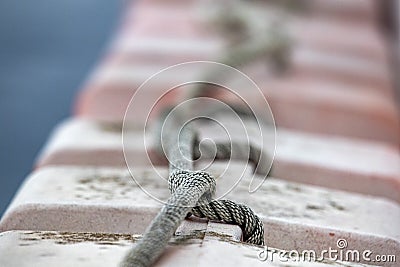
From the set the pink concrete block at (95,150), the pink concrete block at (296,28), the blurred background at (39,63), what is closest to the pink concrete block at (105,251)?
the pink concrete block at (95,150)

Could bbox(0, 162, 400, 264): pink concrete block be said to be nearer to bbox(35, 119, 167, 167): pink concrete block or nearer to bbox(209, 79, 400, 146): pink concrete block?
bbox(35, 119, 167, 167): pink concrete block

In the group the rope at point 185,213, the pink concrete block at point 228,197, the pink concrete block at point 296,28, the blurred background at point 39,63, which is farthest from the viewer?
the blurred background at point 39,63

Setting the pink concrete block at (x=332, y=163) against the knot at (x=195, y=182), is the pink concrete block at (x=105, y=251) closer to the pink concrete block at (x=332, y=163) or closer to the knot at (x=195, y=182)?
the knot at (x=195, y=182)

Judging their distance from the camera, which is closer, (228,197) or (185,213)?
(185,213)

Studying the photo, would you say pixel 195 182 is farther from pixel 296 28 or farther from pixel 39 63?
pixel 39 63

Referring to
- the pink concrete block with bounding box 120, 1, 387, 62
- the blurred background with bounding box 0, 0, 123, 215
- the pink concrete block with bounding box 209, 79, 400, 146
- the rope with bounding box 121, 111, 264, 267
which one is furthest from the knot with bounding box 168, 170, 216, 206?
the pink concrete block with bounding box 120, 1, 387, 62

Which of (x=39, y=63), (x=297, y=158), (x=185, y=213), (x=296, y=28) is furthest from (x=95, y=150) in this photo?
(x=39, y=63)

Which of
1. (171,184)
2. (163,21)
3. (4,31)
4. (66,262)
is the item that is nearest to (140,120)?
(171,184)
